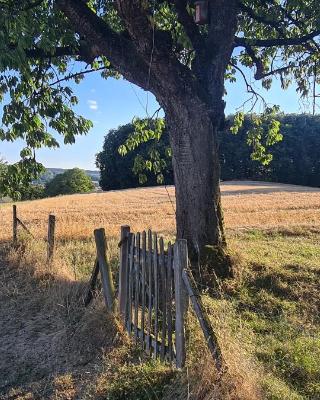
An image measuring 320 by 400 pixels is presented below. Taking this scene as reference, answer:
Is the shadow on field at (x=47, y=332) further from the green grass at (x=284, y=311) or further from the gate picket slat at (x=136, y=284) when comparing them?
the green grass at (x=284, y=311)

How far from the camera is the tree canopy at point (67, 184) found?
6962 cm

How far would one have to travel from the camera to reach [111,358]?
16.1 feet

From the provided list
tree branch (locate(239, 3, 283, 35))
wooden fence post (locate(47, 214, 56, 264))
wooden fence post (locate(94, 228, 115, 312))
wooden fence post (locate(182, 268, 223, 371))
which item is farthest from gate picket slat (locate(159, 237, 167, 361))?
tree branch (locate(239, 3, 283, 35))

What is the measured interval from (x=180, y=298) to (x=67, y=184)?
67.3 m

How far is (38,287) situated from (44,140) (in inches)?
115

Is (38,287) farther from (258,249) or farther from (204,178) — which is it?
(258,249)

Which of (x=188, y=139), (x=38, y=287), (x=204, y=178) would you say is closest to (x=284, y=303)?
(x=204, y=178)

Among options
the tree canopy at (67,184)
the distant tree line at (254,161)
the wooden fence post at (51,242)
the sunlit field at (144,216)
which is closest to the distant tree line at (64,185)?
the tree canopy at (67,184)

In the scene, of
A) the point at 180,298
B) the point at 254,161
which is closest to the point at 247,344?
the point at 180,298

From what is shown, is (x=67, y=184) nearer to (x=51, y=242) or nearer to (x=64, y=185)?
(x=64, y=185)

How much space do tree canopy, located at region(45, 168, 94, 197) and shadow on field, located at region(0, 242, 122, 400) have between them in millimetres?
63118

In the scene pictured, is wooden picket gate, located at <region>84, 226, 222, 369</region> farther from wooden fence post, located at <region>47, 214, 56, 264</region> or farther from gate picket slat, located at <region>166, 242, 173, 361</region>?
wooden fence post, located at <region>47, 214, 56, 264</region>

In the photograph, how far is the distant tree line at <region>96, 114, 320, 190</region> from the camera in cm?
6200

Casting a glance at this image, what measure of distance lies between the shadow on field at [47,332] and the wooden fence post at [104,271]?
13cm
